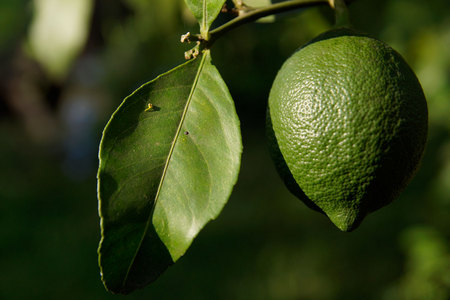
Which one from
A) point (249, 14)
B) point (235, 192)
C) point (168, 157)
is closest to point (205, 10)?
point (249, 14)

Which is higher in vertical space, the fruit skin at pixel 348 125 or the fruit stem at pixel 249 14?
the fruit stem at pixel 249 14

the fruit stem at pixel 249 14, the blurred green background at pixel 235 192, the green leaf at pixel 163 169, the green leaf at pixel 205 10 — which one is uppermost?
the green leaf at pixel 205 10

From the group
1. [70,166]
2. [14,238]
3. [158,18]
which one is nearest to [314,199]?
[158,18]

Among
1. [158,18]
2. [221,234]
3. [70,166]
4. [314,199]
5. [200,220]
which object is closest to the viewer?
[200,220]

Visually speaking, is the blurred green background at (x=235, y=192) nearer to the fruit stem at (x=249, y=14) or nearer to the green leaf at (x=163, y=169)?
the fruit stem at (x=249, y=14)

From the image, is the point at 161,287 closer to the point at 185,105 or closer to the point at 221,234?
the point at 221,234

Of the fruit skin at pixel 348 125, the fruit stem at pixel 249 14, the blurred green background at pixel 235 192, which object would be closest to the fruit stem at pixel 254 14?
the fruit stem at pixel 249 14

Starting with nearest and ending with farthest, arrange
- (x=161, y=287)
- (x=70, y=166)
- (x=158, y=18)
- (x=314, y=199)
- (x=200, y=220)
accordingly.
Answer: (x=200, y=220) → (x=314, y=199) → (x=158, y=18) → (x=161, y=287) → (x=70, y=166)
